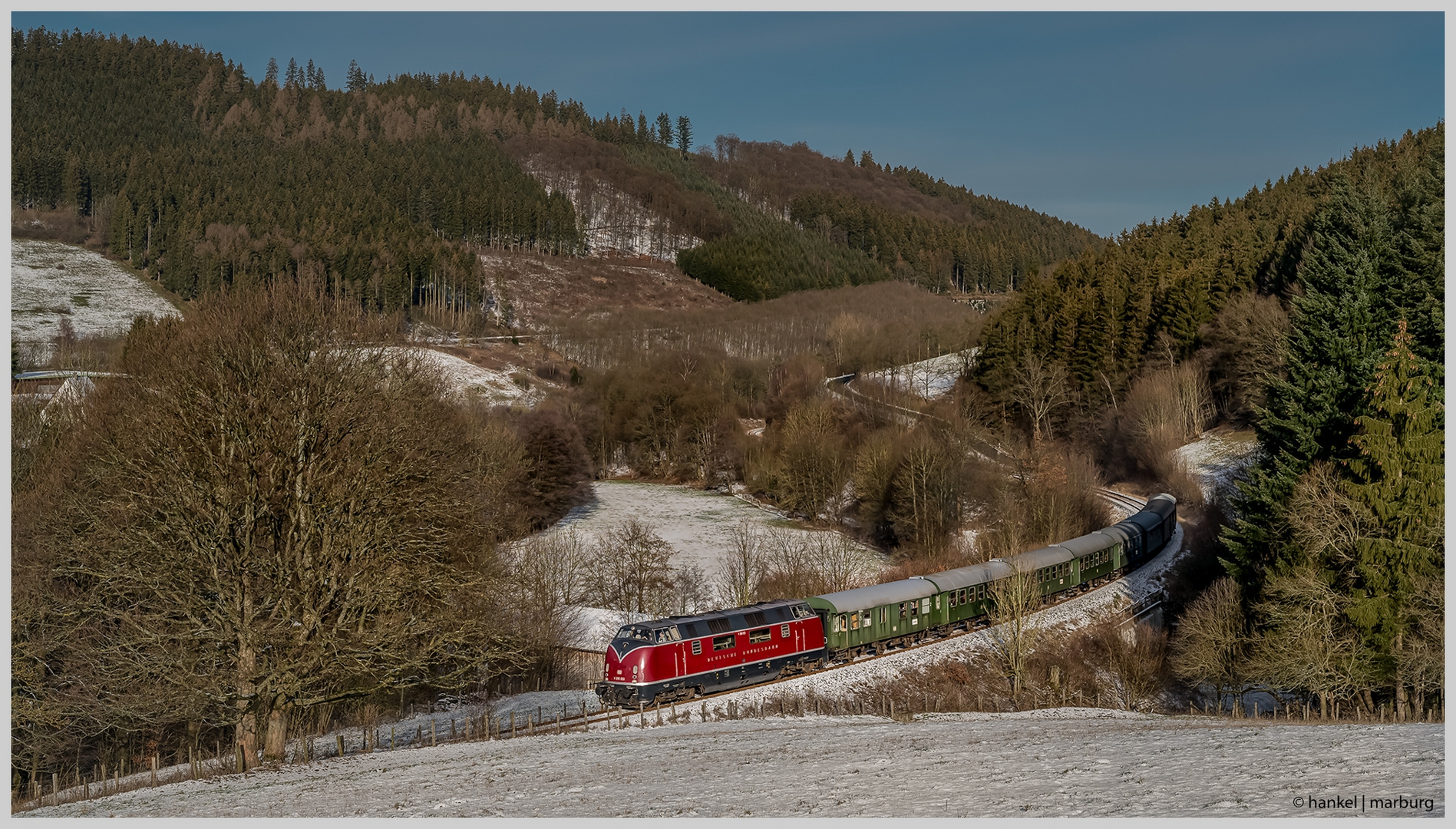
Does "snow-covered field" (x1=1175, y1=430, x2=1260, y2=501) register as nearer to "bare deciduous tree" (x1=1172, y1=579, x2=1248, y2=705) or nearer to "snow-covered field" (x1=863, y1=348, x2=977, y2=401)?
"bare deciduous tree" (x1=1172, y1=579, x2=1248, y2=705)

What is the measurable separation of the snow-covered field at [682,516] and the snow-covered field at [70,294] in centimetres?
7517

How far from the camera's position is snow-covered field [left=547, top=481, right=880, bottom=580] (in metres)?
66.6

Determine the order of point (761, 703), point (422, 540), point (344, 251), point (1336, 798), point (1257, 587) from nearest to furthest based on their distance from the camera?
point (1336, 798)
point (422, 540)
point (761, 703)
point (1257, 587)
point (344, 251)

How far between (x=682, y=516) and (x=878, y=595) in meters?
39.4

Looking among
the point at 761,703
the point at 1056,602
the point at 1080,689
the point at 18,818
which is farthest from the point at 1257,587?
the point at 18,818

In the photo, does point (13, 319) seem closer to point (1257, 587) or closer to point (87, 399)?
point (87, 399)

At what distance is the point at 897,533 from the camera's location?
68.8m

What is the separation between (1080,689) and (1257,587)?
24.8ft

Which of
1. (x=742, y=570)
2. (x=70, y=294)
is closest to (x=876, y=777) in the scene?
(x=742, y=570)

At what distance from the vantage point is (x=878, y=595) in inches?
1583

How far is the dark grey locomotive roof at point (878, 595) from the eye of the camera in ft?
128

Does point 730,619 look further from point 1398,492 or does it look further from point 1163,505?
point 1163,505

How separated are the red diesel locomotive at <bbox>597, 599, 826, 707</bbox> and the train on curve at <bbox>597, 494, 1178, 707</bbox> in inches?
1.1

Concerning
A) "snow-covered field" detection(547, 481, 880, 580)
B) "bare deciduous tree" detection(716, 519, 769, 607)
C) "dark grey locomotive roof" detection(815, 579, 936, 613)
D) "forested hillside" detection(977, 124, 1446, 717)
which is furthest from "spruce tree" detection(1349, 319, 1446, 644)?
"snow-covered field" detection(547, 481, 880, 580)
